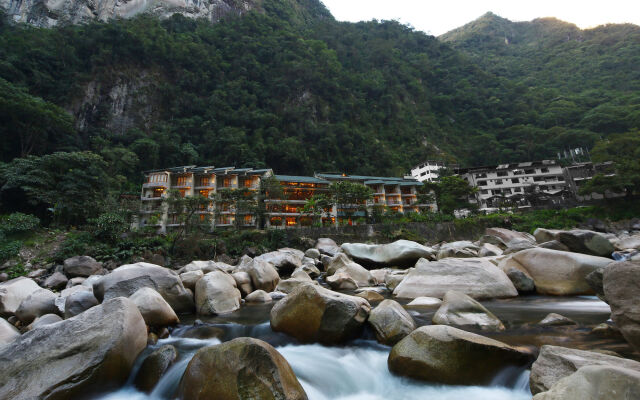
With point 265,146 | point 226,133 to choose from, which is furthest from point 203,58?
point 265,146

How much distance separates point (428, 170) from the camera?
6556 centimetres

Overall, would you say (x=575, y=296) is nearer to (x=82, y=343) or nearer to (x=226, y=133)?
(x=82, y=343)

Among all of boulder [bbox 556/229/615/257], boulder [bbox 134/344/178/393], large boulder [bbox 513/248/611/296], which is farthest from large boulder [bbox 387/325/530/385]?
boulder [bbox 556/229/615/257]

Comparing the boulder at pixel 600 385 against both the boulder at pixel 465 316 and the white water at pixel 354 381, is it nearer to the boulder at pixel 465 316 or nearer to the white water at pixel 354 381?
the white water at pixel 354 381

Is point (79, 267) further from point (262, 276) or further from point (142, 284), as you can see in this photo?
point (142, 284)

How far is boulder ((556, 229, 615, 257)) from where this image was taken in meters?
9.36

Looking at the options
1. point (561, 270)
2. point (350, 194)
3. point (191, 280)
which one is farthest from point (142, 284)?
point (350, 194)

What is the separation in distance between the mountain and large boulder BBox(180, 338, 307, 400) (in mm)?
52361

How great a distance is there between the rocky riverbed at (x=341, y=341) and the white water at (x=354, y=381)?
2 cm

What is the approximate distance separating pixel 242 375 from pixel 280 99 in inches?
3059

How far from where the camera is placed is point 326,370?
181 inches

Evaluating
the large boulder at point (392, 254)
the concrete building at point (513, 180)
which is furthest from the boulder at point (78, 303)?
the concrete building at point (513, 180)

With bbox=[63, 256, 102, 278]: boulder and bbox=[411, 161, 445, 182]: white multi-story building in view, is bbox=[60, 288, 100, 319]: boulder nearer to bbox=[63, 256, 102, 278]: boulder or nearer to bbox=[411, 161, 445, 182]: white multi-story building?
bbox=[63, 256, 102, 278]: boulder

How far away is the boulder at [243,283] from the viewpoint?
10.6 m
